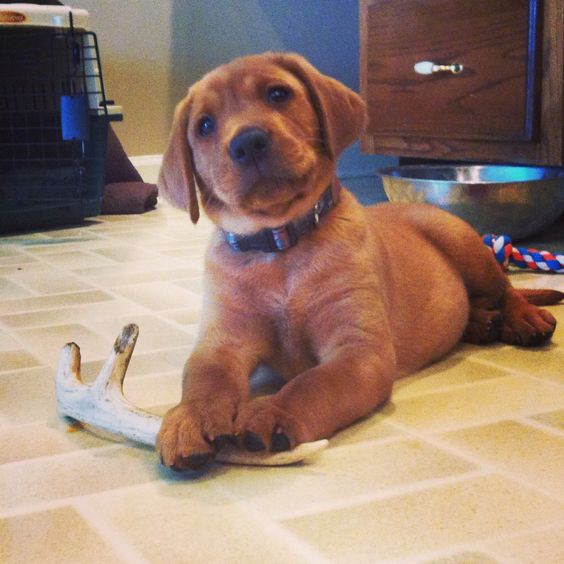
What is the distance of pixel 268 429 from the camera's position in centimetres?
130

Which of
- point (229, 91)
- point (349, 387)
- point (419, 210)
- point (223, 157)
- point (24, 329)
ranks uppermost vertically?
point (229, 91)

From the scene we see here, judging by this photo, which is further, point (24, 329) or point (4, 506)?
point (24, 329)

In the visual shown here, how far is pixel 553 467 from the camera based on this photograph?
1.31 m

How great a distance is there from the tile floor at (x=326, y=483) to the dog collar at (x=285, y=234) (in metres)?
0.31

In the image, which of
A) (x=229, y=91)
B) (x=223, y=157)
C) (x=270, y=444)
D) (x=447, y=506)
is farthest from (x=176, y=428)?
(x=229, y=91)

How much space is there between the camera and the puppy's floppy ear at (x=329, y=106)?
A: 1.69 metres

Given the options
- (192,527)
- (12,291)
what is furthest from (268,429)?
(12,291)

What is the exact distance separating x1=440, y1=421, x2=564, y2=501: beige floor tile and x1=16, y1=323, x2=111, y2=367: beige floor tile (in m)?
0.88

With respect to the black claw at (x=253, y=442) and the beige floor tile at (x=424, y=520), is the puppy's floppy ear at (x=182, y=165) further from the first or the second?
the beige floor tile at (x=424, y=520)

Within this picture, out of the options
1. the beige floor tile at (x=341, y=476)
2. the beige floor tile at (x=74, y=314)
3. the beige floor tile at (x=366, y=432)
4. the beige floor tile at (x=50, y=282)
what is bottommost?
the beige floor tile at (x=50, y=282)

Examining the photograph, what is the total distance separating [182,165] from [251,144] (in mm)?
258

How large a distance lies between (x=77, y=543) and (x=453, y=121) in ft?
8.28

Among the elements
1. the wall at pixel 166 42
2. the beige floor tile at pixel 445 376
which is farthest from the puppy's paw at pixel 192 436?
the wall at pixel 166 42

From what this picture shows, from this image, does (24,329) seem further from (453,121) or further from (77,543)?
(453,121)
